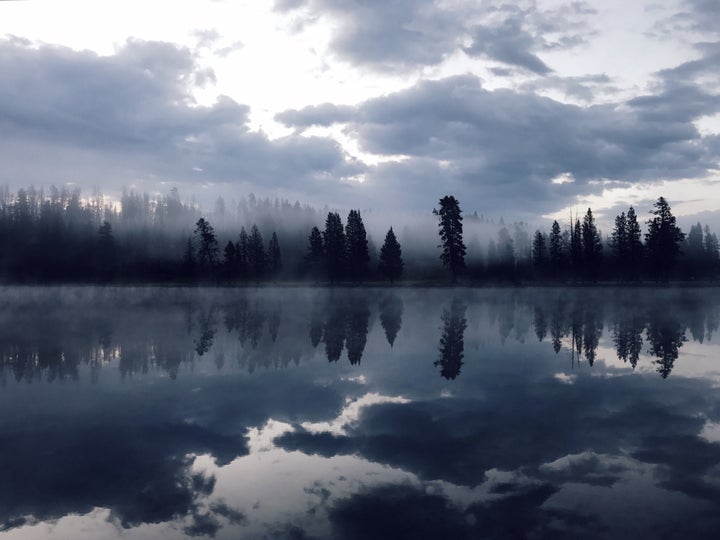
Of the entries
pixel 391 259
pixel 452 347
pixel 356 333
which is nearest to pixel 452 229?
pixel 391 259

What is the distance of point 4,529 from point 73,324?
109 feet

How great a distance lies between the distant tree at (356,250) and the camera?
341 feet

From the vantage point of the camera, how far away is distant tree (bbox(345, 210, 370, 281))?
10406 centimetres

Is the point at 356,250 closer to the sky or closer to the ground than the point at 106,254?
closer to the ground

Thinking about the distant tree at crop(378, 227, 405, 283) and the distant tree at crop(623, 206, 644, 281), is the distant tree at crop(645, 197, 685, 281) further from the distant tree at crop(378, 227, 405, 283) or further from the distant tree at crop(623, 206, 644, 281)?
the distant tree at crop(378, 227, 405, 283)

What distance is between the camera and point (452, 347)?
24.0m

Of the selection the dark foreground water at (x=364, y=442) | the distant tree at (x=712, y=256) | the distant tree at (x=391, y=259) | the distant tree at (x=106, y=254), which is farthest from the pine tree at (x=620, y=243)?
the distant tree at (x=106, y=254)

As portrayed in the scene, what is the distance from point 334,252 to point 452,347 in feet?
268

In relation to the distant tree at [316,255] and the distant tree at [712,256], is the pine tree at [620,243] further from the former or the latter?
the distant tree at [316,255]

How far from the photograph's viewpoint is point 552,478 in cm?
909

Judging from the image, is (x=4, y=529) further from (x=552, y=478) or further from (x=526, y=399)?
(x=526, y=399)

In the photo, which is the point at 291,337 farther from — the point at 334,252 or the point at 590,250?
the point at 590,250

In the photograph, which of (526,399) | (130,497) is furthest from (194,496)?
(526,399)

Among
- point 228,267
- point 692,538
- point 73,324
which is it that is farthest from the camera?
point 228,267
